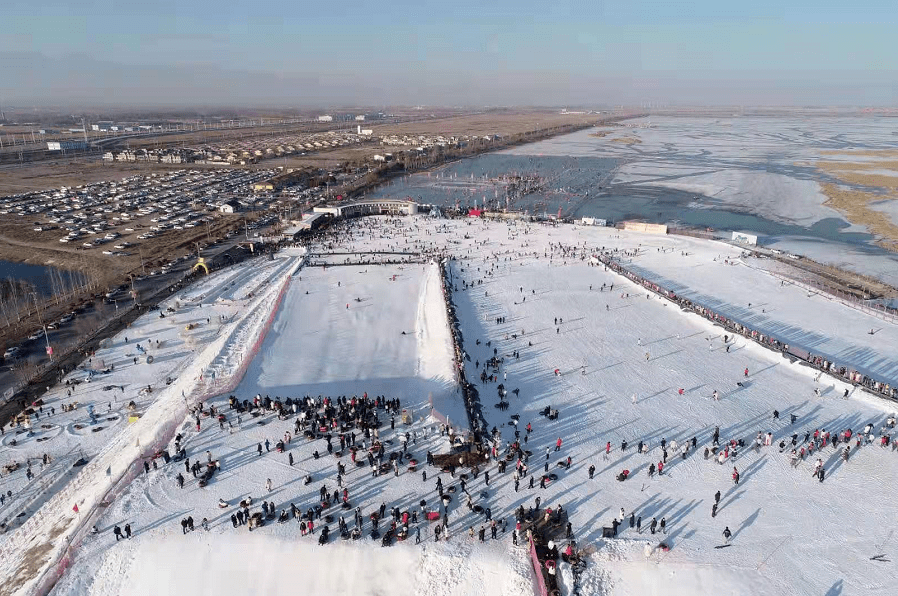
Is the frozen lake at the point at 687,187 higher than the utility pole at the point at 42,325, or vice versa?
the frozen lake at the point at 687,187

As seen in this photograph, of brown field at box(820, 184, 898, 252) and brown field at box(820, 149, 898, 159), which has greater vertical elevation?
brown field at box(820, 149, 898, 159)

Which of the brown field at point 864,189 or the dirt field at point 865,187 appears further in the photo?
the dirt field at point 865,187

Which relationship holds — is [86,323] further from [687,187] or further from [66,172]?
[66,172]

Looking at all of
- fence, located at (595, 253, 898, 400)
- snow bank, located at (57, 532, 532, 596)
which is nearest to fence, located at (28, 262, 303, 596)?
snow bank, located at (57, 532, 532, 596)

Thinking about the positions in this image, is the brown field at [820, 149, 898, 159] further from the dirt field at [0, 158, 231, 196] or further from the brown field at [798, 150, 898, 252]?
the dirt field at [0, 158, 231, 196]

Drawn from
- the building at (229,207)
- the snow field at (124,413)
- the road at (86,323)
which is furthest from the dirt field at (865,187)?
the building at (229,207)

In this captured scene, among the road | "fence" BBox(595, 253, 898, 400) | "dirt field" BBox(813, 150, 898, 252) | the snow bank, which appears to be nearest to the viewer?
the snow bank

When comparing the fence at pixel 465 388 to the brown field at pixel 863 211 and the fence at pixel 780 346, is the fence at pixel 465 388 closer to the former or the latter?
the fence at pixel 780 346
